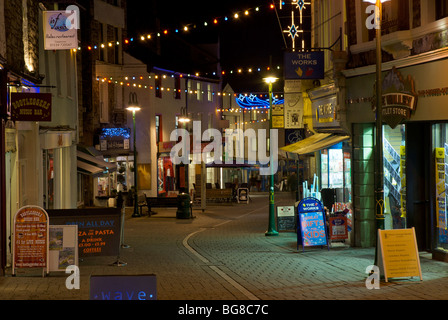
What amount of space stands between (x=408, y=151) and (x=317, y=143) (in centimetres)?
601

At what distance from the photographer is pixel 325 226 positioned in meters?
19.2

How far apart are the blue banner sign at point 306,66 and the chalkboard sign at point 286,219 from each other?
5119 millimetres

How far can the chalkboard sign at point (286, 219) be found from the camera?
79.4 feet

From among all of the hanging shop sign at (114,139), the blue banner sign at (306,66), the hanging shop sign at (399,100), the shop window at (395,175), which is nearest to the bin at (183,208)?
the hanging shop sign at (114,139)

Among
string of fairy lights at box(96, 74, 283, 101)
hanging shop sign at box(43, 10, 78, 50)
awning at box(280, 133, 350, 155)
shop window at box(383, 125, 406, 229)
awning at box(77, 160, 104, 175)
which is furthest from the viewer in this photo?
string of fairy lights at box(96, 74, 283, 101)

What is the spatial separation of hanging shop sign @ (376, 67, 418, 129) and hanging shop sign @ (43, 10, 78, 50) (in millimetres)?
8401

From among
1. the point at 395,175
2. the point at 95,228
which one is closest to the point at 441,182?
the point at 395,175

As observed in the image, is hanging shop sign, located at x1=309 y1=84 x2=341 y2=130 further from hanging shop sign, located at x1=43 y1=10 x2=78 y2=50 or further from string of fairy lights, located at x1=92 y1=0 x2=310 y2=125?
hanging shop sign, located at x1=43 y1=10 x2=78 y2=50

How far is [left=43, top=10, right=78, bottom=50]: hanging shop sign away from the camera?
750 inches

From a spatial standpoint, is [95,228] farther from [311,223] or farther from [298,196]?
[298,196]

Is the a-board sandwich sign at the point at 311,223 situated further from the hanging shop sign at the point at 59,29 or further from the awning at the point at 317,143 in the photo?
the hanging shop sign at the point at 59,29

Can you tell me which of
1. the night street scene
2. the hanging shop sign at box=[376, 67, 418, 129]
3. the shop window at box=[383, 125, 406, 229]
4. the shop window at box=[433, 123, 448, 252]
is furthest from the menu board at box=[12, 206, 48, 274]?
the shop window at box=[383, 125, 406, 229]

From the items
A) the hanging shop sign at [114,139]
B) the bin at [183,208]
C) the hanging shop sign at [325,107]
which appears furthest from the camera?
the hanging shop sign at [114,139]

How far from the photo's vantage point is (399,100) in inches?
648
